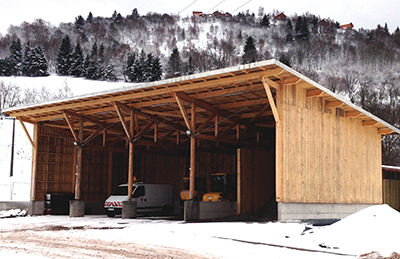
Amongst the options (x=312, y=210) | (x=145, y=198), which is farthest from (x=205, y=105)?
(x=145, y=198)

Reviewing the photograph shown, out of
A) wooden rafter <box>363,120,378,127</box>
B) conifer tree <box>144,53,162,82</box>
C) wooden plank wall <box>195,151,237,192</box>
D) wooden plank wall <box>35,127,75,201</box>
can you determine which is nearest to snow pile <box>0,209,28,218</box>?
wooden plank wall <box>35,127,75,201</box>

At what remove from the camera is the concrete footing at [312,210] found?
15431 millimetres

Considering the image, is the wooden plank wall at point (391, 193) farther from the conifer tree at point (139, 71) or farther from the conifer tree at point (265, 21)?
the conifer tree at point (265, 21)

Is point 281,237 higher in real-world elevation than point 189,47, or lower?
lower

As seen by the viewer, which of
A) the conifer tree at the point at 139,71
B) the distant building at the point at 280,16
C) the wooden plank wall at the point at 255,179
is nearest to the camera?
the wooden plank wall at the point at 255,179

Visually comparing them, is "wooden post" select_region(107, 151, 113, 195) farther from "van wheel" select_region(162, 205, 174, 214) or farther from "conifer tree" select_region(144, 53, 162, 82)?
"conifer tree" select_region(144, 53, 162, 82)

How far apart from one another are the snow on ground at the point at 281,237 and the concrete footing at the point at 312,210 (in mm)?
555

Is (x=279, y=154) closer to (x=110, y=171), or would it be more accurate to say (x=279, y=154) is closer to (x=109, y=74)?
(x=110, y=171)

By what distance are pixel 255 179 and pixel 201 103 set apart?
529 cm

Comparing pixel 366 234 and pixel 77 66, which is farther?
pixel 77 66

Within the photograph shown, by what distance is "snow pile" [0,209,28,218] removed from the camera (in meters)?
23.5

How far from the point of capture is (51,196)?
24641 millimetres

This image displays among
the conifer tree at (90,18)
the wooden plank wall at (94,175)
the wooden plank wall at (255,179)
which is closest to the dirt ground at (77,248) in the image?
the wooden plank wall at (255,179)

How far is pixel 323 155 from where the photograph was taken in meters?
18.1
